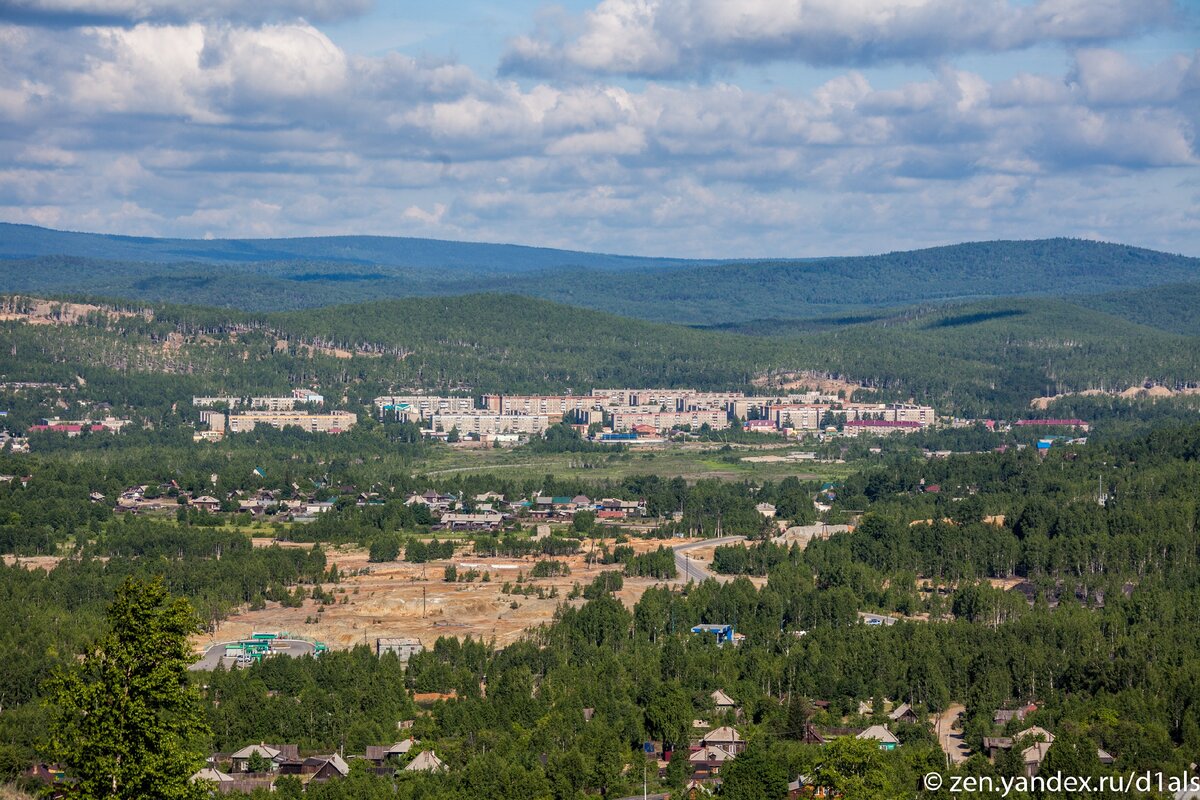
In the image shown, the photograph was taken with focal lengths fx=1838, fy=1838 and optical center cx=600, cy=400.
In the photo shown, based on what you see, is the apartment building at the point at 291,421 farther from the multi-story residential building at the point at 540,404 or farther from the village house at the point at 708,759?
the village house at the point at 708,759

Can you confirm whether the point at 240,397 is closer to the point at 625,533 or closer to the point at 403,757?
the point at 625,533

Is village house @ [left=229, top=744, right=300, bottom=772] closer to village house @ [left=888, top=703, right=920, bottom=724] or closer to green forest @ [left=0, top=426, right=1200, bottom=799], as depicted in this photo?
green forest @ [left=0, top=426, right=1200, bottom=799]

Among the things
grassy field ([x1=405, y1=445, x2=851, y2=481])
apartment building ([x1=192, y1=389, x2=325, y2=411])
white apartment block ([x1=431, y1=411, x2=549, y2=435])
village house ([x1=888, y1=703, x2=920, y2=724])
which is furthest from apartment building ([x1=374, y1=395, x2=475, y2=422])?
village house ([x1=888, y1=703, x2=920, y2=724])

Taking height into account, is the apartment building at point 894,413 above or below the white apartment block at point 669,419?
above

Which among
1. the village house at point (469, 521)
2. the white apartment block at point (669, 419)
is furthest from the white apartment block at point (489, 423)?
the village house at point (469, 521)

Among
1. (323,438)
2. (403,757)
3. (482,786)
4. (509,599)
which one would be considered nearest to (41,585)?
(509,599)

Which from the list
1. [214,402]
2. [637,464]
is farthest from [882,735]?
[214,402]

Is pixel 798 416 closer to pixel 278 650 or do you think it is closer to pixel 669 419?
pixel 669 419

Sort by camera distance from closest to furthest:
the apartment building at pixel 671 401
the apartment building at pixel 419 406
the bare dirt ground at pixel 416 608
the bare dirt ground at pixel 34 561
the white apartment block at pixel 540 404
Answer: the bare dirt ground at pixel 416 608, the bare dirt ground at pixel 34 561, the apartment building at pixel 419 406, the white apartment block at pixel 540 404, the apartment building at pixel 671 401
